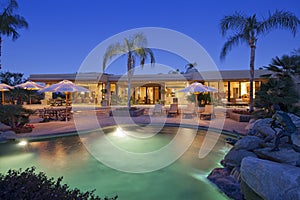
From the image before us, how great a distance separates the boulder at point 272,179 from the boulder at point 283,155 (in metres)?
0.51

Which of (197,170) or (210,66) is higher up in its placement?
(210,66)

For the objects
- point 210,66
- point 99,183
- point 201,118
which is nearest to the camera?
point 99,183

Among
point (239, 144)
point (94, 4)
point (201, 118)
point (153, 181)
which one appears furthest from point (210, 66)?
point (153, 181)

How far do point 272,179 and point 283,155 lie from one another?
1.03 metres

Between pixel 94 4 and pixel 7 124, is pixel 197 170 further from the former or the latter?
pixel 94 4

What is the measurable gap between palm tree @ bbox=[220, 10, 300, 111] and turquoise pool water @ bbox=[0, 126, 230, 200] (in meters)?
6.76

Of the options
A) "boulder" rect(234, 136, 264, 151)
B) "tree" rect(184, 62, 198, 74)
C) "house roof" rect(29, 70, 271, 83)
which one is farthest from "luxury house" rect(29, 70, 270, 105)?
"boulder" rect(234, 136, 264, 151)

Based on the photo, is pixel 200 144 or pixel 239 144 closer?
pixel 239 144

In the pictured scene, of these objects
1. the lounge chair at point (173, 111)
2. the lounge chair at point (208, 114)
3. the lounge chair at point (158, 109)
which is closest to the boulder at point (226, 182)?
the lounge chair at point (208, 114)

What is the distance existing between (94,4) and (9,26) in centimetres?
951

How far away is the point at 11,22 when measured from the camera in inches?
551

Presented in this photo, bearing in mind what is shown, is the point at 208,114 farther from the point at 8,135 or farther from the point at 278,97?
the point at 8,135

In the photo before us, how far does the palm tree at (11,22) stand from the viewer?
13.3 metres

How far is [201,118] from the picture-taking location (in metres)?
12.4
